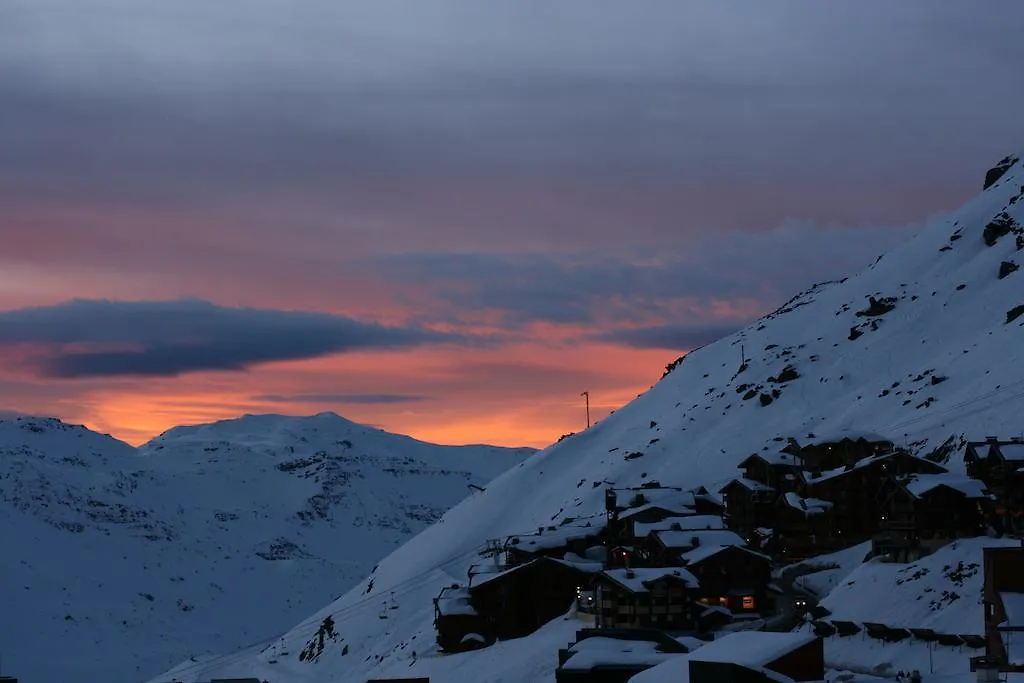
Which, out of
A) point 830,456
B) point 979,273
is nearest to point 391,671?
point 830,456

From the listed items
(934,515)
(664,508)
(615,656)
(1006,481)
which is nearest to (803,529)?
(664,508)

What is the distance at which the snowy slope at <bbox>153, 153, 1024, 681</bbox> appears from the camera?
108 m

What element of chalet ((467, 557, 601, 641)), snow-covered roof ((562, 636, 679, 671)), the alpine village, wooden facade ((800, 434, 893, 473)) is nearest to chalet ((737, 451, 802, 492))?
the alpine village

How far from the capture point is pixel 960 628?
57.6m

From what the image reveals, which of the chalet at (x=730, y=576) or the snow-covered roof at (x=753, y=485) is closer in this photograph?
the chalet at (x=730, y=576)

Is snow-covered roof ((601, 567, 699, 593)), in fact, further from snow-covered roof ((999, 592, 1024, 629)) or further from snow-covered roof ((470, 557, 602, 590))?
snow-covered roof ((999, 592, 1024, 629))

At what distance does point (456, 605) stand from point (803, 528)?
23325 mm

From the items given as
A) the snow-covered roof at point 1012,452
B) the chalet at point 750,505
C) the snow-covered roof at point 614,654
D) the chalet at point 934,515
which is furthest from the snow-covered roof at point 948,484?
the snow-covered roof at point 614,654

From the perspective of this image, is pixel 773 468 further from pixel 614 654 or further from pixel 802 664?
pixel 802 664

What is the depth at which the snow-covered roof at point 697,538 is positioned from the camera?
3305 inches

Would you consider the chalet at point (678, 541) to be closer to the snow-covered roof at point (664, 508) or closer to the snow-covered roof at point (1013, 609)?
the snow-covered roof at point (664, 508)

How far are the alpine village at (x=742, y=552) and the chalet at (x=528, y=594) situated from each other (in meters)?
0.09

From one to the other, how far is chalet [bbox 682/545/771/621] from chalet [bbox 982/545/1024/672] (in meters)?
27.6

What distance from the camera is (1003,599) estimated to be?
5069cm
